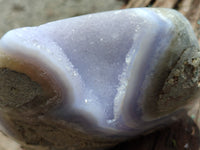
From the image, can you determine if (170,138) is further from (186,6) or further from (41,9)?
(41,9)

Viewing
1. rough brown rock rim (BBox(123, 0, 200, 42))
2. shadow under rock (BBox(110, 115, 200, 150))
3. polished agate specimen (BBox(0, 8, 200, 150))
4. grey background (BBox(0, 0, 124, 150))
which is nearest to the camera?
polished agate specimen (BBox(0, 8, 200, 150))

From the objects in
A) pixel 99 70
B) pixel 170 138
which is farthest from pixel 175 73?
pixel 170 138

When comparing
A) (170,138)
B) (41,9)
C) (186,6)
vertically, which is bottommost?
(41,9)

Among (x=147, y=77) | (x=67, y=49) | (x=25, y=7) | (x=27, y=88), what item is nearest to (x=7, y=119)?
(x=27, y=88)

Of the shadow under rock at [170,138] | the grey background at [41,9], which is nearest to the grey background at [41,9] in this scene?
the grey background at [41,9]

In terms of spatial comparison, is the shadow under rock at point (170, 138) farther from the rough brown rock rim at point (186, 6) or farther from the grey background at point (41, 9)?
the grey background at point (41, 9)

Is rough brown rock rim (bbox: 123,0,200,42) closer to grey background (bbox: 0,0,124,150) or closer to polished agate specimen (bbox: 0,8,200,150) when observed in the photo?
grey background (bbox: 0,0,124,150)

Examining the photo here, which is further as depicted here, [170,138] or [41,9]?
[41,9]

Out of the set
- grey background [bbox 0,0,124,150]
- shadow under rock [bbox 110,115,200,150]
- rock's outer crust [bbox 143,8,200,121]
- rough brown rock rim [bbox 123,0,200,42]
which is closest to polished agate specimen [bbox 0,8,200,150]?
rock's outer crust [bbox 143,8,200,121]

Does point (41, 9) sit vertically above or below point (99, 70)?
below
